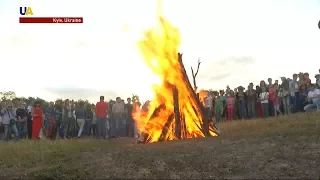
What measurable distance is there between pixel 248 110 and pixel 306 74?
3097 mm

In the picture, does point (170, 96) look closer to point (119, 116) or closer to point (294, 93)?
point (119, 116)

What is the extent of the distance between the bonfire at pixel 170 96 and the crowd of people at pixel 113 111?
4757mm

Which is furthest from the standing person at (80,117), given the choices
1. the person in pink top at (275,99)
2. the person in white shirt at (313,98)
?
the person in white shirt at (313,98)

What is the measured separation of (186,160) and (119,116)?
9799 mm

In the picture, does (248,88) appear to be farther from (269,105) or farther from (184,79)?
(184,79)

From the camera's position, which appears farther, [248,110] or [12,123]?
[248,110]

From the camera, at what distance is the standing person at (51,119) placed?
18161 mm

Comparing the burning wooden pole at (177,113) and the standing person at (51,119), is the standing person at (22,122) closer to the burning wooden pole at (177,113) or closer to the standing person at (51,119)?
the standing person at (51,119)

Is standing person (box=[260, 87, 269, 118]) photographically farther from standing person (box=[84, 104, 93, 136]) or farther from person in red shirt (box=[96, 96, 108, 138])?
standing person (box=[84, 104, 93, 136])

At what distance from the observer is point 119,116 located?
18.6 metres

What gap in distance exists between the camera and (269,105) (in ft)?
62.6

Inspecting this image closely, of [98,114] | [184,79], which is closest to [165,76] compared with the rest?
[184,79]

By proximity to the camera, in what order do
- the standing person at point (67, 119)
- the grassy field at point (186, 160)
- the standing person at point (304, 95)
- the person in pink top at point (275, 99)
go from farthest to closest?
the person in pink top at point (275, 99)
the standing person at point (67, 119)
the standing person at point (304, 95)
the grassy field at point (186, 160)

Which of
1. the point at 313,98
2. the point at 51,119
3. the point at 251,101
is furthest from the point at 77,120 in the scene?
the point at 313,98
